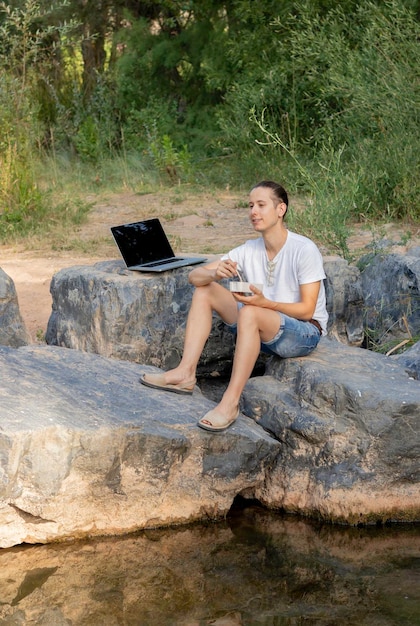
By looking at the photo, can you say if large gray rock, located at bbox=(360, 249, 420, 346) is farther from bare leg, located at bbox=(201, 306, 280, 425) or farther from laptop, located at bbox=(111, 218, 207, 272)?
bare leg, located at bbox=(201, 306, 280, 425)

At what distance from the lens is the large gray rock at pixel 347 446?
4.14 meters

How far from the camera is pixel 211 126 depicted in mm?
12344

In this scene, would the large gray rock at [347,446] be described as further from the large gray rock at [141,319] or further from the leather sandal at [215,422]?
the large gray rock at [141,319]

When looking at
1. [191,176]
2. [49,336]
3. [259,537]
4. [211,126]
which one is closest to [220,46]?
Answer: [211,126]

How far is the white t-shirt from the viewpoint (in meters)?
4.48

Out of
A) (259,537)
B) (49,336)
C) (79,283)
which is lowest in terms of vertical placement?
(259,537)

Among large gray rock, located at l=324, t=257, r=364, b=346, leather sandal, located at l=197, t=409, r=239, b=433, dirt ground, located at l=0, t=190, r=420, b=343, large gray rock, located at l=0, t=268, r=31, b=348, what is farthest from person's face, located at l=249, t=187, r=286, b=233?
dirt ground, located at l=0, t=190, r=420, b=343

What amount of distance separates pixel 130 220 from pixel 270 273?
4.60 metres

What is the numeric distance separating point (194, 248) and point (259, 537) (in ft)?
12.7

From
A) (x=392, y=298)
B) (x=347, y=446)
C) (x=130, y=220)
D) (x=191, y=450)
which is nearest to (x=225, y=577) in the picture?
(x=191, y=450)

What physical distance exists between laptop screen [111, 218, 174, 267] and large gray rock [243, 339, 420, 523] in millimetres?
1430

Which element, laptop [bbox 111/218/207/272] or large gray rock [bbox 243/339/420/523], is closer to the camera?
large gray rock [bbox 243/339/420/523]

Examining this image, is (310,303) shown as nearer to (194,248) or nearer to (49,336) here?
(49,336)

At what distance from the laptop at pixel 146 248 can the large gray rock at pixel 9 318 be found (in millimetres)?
769
